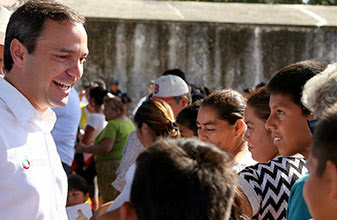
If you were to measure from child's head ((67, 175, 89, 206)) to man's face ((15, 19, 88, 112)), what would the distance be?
3361 millimetres

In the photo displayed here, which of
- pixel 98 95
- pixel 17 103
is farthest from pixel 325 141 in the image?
pixel 98 95

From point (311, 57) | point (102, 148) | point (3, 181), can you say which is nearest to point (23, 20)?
point (3, 181)

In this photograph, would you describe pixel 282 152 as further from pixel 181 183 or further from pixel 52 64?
pixel 181 183

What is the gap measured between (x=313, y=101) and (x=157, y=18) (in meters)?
10.4

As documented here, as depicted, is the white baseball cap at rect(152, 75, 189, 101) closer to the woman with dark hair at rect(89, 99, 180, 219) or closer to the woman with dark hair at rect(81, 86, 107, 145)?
the woman with dark hair at rect(89, 99, 180, 219)

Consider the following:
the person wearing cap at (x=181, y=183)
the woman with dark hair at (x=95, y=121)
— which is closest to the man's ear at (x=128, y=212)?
the person wearing cap at (x=181, y=183)

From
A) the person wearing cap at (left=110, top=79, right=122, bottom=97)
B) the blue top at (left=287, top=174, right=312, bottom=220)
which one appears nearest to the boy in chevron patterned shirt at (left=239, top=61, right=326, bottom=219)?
the blue top at (left=287, top=174, right=312, bottom=220)

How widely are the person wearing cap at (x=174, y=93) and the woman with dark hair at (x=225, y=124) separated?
98.7 inches

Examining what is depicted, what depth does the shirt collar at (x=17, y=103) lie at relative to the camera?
91.6 inches

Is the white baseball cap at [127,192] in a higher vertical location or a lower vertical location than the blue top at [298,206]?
higher

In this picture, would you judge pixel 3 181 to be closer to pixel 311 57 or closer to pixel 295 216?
pixel 295 216

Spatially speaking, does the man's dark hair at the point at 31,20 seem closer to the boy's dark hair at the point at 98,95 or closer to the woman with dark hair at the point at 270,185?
the woman with dark hair at the point at 270,185

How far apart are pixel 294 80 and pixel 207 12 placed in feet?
35.4

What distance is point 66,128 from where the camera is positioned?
19.7ft
